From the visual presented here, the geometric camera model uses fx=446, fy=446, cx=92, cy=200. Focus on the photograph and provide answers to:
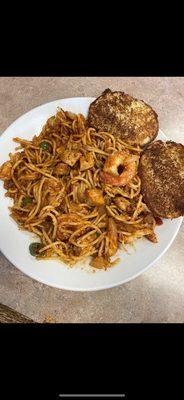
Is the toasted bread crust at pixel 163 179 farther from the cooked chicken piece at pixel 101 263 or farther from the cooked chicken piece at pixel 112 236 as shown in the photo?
the cooked chicken piece at pixel 101 263

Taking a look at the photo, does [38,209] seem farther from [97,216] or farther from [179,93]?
[179,93]

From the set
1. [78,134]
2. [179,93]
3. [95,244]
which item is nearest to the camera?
[95,244]

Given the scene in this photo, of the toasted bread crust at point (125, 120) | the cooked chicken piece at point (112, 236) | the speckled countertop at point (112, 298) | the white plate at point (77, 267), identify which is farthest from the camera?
the speckled countertop at point (112, 298)

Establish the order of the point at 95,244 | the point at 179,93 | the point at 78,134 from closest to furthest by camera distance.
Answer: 1. the point at 95,244
2. the point at 78,134
3. the point at 179,93

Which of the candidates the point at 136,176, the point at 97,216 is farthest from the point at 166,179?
the point at 97,216

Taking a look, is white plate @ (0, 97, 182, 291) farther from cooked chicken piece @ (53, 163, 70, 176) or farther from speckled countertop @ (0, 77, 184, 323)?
speckled countertop @ (0, 77, 184, 323)

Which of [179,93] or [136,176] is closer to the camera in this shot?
[136,176]

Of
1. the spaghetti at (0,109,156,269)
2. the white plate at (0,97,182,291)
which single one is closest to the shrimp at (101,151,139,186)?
the spaghetti at (0,109,156,269)

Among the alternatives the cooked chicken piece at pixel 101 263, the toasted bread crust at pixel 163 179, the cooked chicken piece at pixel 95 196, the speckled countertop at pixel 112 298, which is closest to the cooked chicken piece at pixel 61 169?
the cooked chicken piece at pixel 95 196
